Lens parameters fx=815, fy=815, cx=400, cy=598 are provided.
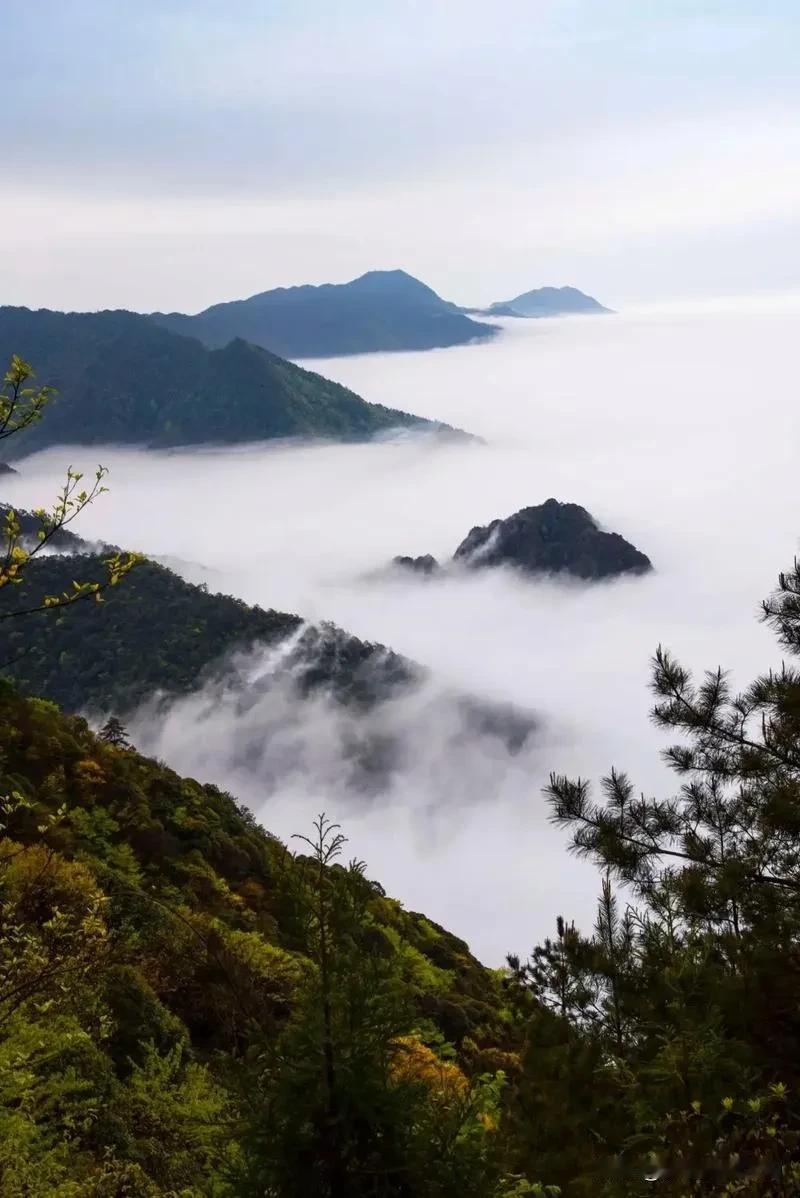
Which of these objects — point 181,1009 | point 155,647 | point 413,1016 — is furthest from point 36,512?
point 155,647

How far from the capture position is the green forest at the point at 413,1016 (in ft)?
18.7

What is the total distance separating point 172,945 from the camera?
1756 centimetres

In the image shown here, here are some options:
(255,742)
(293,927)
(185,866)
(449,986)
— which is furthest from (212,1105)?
(255,742)

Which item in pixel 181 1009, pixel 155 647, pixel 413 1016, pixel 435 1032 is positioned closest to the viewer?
pixel 413 1016

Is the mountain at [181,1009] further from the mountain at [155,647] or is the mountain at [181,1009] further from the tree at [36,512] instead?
the mountain at [155,647]

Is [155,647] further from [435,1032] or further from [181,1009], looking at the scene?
[181,1009]

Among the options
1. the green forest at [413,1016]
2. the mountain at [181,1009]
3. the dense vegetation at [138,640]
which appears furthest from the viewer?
the dense vegetation at [138,640]

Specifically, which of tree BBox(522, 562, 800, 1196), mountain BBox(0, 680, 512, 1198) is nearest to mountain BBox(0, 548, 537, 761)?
mountain BBox(0, 680, 512, 1198)

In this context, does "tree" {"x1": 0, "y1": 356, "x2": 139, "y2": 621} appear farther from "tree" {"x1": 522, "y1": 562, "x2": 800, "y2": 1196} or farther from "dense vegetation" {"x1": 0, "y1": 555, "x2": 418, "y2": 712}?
"dense vegetation" {"x1": 0, "y1": 555, "x2": 418, "y2": 712}

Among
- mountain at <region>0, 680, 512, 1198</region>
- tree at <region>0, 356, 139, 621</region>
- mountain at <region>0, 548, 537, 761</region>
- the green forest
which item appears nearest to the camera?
tree at <region>0, 356, 139, 621</region>

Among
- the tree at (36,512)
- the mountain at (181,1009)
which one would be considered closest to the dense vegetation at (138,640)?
the mountain at (181,1009)

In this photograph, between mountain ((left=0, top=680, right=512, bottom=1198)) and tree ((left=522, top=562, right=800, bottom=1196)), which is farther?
tree ((left=522, top=562, right=800, bottom=1196))

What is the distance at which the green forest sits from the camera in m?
5.70

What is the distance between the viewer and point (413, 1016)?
20.3 feet
